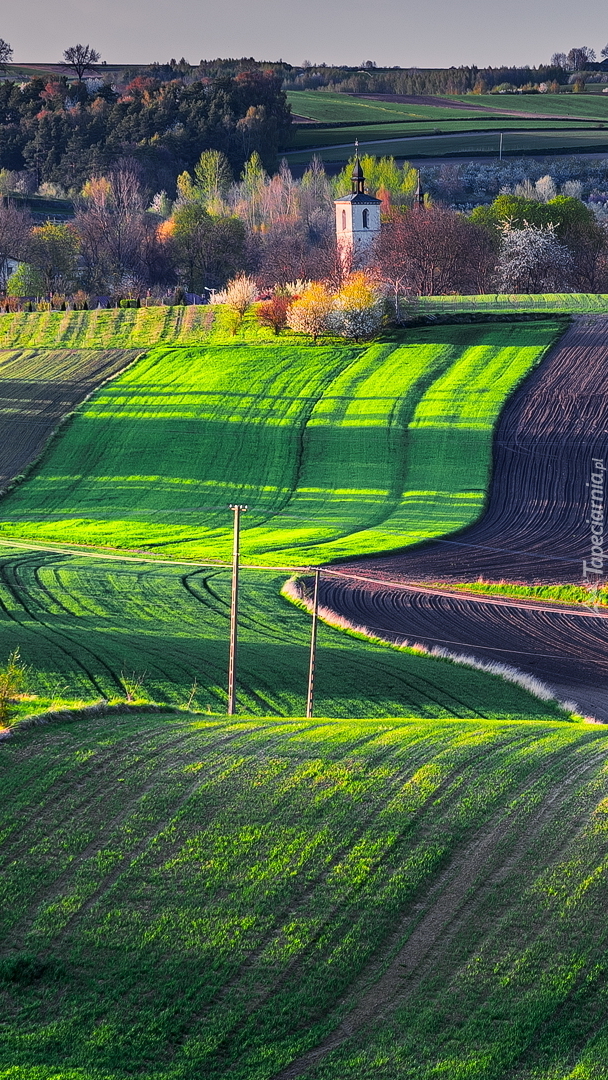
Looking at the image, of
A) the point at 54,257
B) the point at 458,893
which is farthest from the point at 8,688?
the point at 54,257

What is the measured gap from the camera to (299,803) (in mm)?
23828

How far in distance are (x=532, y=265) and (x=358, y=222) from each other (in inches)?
590

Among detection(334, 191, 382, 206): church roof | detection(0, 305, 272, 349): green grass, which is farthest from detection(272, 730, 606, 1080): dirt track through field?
detection(334, 191, 382, 206): church roof

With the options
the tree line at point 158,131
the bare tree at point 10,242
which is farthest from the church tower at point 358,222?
the tree line at point 158,131

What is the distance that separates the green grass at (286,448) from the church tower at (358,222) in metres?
21.7

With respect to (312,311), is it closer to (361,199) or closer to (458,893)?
(361,199)

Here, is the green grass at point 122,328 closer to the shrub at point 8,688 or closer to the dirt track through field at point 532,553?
the dirt track through field at point 532,553

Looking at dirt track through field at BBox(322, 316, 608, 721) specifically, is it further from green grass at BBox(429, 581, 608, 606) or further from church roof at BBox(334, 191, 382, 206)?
church roof at BBox(334, 191, 382, 206)

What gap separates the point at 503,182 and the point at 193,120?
4336cm

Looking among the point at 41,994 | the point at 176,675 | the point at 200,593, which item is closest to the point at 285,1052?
the point at 41,994

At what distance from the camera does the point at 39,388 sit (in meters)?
88.4

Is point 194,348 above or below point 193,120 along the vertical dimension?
below

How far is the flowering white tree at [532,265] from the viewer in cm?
11256

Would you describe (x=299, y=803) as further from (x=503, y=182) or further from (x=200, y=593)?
(x=503, y=182)
